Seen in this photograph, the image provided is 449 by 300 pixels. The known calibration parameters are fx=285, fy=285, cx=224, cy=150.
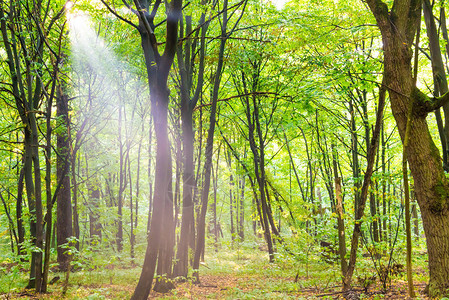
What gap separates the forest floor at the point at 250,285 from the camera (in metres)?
5.68

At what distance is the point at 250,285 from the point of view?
7.91 meters

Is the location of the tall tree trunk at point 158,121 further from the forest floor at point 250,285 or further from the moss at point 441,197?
the moss at point 441,197

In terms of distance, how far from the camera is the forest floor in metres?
5.68

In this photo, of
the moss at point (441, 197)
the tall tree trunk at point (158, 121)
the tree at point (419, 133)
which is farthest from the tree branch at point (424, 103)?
the tall tree trunk at point (158, 121)

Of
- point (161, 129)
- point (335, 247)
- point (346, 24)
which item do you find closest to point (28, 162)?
point (161, 129)

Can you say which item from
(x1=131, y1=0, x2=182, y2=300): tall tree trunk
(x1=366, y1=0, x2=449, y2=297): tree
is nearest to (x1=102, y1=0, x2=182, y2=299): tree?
(x1=131, y1=0, x2=182, y2=300): tall tree trunk

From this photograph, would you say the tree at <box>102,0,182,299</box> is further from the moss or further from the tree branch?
the moss

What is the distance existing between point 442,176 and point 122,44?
26.8 feet

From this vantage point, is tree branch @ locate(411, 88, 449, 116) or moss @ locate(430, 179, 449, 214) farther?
moss @ locate(430, 179, 449, 214)

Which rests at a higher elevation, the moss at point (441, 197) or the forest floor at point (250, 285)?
the moss at point (441, 197)

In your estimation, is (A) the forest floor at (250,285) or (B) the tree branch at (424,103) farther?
(A) the forest floor at (250,285)

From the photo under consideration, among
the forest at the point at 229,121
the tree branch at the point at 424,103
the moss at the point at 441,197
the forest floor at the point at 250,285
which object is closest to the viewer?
the tree branch at the point at 424,103

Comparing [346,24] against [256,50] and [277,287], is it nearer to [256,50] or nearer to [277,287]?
[256,50]

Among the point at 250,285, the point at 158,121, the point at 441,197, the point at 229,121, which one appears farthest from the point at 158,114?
the point at 229,121
